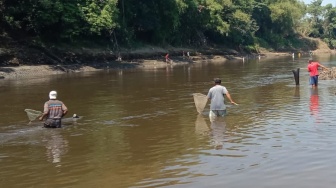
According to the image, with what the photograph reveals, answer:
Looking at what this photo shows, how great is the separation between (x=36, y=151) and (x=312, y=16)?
11553 centimetres

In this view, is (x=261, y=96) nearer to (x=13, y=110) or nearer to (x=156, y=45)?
(x=13, y=110)

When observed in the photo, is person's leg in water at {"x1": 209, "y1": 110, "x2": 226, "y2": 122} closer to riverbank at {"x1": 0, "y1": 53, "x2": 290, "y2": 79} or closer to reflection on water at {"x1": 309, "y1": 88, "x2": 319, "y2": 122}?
reflection on water at {"x1": 309, "y1": 88, "x2": 319, "y2": 122}

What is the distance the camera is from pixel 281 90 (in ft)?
68.9

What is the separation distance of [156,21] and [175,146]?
153ft

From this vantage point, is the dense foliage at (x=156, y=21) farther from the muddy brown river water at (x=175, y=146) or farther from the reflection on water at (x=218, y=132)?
the reflection on water at (x=218, y=132)

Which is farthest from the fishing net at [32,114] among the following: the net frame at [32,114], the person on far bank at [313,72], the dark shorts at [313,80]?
the dark shorts at [313,80]

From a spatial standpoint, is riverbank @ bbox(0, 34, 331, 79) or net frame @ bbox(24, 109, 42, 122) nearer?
net frame @ bbox(24, 109, 42, 122)

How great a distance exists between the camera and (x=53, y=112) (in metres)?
12.3

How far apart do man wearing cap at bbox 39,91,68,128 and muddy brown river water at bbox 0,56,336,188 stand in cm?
32

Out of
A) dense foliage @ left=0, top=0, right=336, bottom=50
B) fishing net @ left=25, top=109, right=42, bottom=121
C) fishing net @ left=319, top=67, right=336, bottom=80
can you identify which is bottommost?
fishing net @ left=25, top=109, right=42, bottom=121

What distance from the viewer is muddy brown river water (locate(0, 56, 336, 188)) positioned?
7.49 metres

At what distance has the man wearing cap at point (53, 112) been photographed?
1212 cm

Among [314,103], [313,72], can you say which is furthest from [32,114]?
[313,72]

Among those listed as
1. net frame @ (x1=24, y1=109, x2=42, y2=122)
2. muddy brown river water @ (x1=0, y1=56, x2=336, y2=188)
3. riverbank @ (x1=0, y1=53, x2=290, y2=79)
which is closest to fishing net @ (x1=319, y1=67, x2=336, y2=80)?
muddy brown river water @ (x1=0, y1=56, x2=336, y2=188)
